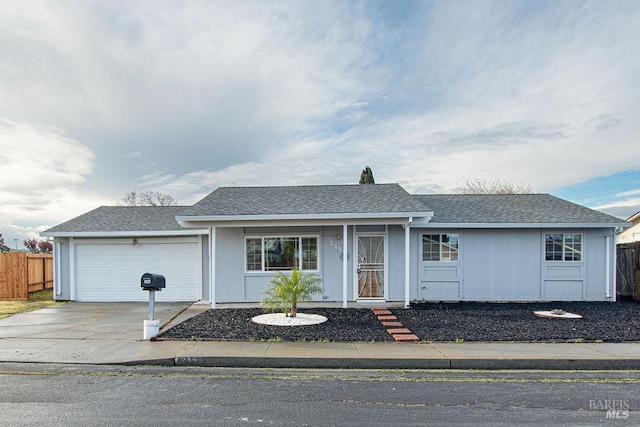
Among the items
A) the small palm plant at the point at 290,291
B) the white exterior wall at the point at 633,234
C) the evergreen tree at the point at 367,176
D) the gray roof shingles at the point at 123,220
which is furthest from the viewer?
the evergreen tree at the point at 367,176

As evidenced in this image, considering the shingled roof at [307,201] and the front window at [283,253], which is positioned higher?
the shingled roof at [307,201]

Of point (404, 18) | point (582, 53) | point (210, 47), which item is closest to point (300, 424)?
point (210, 47)

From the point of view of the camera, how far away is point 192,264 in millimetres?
13836

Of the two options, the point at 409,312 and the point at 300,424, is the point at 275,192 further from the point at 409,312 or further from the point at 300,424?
the point at 300,424

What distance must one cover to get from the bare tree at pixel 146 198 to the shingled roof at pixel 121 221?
73.4 feet

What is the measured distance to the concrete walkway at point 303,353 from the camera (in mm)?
6266

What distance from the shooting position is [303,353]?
6609 millimetres

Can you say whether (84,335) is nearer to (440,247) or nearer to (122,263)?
(122,263)

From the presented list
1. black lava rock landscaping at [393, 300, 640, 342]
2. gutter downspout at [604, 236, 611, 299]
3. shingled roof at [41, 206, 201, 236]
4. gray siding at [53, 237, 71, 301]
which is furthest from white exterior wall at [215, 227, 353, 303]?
gutter downspout at [604, 236, 611, 299]

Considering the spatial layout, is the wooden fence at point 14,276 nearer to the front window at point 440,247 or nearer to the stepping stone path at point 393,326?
the stepping stone path at point 393,326

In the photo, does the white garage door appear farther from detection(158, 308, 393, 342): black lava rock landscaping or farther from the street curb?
the street curb

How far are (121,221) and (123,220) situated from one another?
14cm

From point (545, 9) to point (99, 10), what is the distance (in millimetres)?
11750

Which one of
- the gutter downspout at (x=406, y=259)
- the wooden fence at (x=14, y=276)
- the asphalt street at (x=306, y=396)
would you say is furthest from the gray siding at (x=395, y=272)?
the wooden fence at (x=14, y=276)
